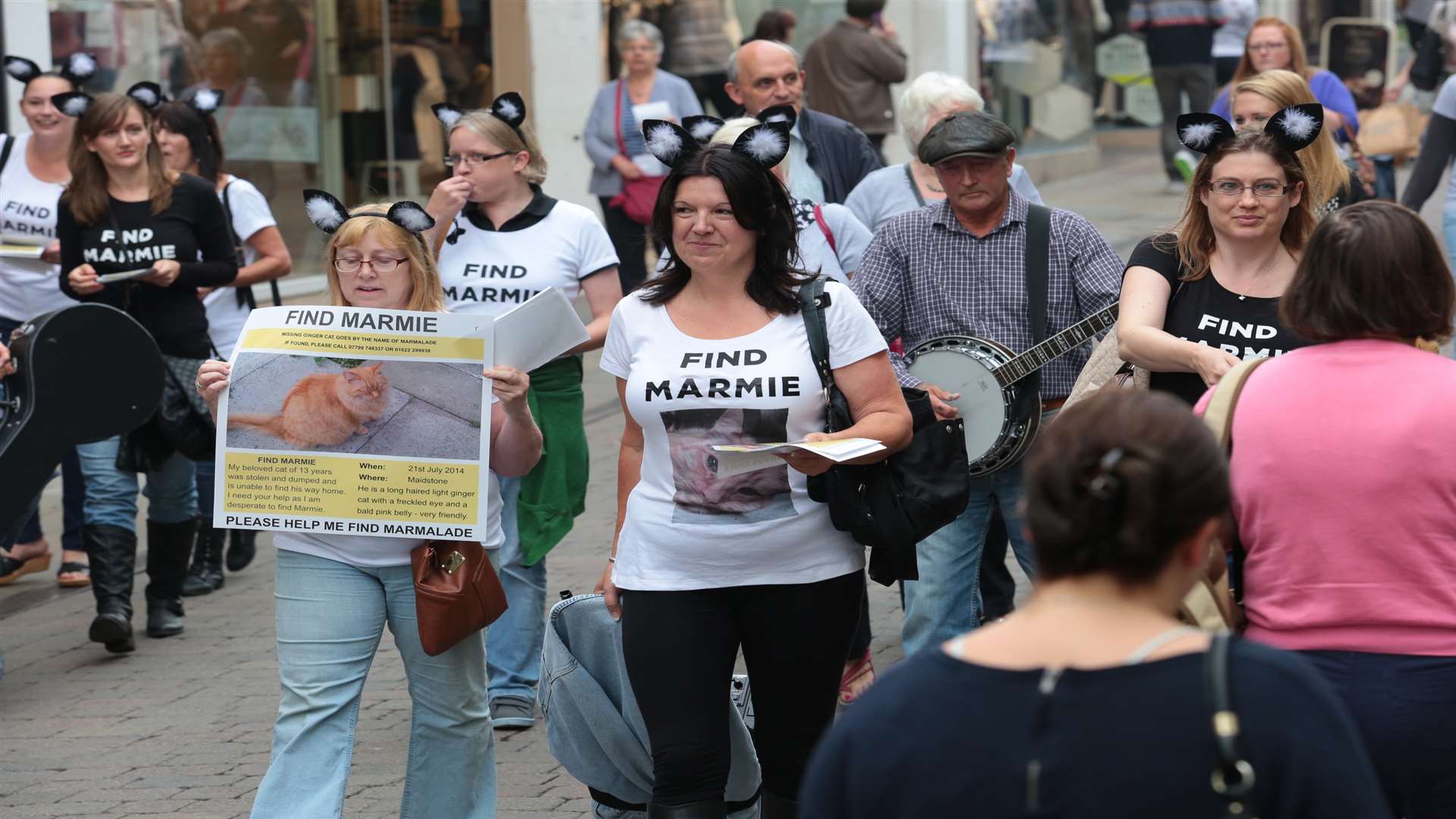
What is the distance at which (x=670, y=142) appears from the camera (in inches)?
171

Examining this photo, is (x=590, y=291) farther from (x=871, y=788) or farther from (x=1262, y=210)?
(x=871, y=788)

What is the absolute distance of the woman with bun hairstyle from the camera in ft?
26.5

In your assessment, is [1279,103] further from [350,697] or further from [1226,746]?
[1226,746]

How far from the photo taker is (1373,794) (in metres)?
2.26

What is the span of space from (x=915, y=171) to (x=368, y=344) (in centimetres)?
285

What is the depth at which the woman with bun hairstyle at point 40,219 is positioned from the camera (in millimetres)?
8078

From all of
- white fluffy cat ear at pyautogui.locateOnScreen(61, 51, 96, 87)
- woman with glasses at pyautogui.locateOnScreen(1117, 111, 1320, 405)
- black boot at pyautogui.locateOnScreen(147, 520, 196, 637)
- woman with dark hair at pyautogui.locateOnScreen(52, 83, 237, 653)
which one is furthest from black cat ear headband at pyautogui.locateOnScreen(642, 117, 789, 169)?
white fluffy cat ear at pyautogui.locateOnScreen(61, 51, 96, 87)

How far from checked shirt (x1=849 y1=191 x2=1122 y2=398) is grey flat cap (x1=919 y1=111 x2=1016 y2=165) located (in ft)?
0.65

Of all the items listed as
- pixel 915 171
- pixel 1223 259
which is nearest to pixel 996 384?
pixel 1223 259

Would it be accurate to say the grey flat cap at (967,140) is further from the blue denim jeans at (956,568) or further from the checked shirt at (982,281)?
the blue denim jeans at (956,568)

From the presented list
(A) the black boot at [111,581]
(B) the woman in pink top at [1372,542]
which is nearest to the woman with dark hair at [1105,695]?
(B) the woman in pink top at [1372,542]

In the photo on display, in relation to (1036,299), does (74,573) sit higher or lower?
lower

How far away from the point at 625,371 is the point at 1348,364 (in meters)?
1.68

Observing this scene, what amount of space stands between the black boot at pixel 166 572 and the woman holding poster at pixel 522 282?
176 cm
